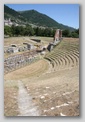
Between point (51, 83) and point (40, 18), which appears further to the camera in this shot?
point (40, 18)

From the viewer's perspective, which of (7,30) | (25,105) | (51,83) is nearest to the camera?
(25,105)

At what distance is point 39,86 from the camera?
20.9 feet

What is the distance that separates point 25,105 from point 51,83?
779mm

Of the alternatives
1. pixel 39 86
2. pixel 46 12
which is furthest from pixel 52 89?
pixel 46 12

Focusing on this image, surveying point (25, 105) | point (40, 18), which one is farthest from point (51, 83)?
point (40, 18)

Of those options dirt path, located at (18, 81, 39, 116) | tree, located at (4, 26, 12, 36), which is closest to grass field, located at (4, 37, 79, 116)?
dirt path, located at (18, 81, 39, 116)

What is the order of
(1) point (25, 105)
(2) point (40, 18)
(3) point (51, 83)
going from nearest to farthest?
(1) point (25, 105), (3) point (51, 83), (2) point (40, 18)

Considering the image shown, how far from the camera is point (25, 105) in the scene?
6160 millimetres

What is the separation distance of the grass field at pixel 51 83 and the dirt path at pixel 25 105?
5 centimetres

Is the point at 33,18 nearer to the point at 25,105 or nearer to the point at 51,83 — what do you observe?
the point at 51,83

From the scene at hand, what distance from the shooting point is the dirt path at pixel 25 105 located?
6098 mm

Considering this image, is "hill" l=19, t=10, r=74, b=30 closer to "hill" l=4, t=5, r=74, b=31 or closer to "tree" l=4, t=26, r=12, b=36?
"hill" l=4, t=5, r=74, b=31

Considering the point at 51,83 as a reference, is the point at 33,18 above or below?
above

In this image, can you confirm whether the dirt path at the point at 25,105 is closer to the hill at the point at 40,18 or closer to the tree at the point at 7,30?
the tree at the point at 7,30
